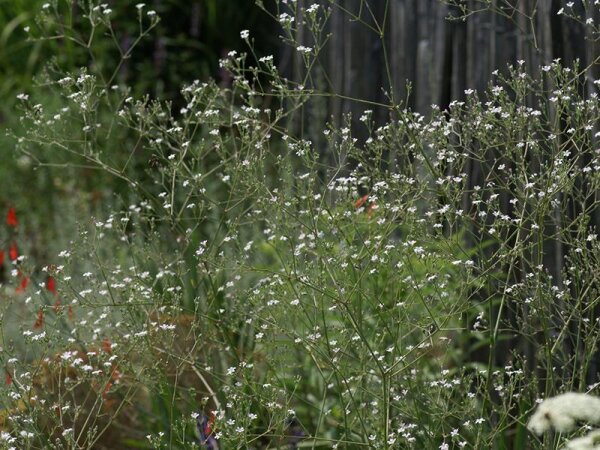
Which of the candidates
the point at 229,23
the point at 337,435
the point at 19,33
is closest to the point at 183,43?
the point at 229,23

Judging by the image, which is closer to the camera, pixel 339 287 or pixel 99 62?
pixel 339 287

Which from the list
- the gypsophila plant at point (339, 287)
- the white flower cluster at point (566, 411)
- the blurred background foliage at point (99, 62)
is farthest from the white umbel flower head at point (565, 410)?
the blurred background foliage at point (99, 62)

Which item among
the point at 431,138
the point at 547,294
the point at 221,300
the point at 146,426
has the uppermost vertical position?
the point at 431,138

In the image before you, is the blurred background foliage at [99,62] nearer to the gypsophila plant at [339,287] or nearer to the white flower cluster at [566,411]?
the gypsophila plant at [339,287]

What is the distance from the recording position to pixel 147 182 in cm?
804

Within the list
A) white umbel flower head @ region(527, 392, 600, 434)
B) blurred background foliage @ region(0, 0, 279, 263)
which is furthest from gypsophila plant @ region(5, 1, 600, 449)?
blurred background foliage @ region(0, 0, 279, 263)

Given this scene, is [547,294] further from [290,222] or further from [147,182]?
A: [147,182]

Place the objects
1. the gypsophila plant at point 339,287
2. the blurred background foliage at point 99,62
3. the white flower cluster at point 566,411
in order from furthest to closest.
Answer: the blurred background foliage at point 99,62 → the gypsophila plant at point 339,287 → the white flower cluster at point 566,411

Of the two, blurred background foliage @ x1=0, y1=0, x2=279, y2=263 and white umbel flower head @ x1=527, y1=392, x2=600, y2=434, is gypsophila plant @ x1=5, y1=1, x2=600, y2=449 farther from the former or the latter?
blurred background foliage @ x1=0, y1=0, x2=279, y2=263

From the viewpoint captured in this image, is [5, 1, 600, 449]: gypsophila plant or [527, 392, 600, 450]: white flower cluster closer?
[527, 392, 600, 450]: white flower cluster

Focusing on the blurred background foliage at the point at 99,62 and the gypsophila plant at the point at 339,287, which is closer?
the gypsophila plant at the point at 339,287

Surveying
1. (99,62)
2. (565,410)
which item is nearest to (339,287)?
(565,410)

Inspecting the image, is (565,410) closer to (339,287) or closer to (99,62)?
(339,287)

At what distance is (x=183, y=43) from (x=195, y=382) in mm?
5053
